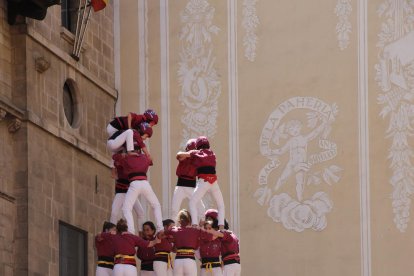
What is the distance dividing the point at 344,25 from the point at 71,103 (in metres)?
4.61

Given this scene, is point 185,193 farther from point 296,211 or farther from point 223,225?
point 296,211

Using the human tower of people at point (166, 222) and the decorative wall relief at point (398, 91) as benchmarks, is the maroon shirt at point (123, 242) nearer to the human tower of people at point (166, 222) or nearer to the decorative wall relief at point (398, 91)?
the human tower of people at point (166, 222)

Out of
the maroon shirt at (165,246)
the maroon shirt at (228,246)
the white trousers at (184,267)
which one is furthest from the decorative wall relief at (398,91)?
the maroon shirt at (165,246)

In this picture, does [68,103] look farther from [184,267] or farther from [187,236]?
[184,267]

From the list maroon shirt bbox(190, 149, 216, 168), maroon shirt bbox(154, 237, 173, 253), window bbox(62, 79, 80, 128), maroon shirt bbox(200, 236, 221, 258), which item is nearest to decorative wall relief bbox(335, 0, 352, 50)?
window bbox(62, 79, 80, 128)

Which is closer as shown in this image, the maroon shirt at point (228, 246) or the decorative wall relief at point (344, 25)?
the maroon shirt at point (228, 246)

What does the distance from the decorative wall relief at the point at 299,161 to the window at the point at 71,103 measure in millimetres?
3103

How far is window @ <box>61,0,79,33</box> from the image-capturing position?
33812mm

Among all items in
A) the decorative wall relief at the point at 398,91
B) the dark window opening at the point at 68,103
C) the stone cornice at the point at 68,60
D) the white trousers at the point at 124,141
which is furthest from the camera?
the decorative wall relief at the point at 398,91

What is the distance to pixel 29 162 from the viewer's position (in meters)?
31.3

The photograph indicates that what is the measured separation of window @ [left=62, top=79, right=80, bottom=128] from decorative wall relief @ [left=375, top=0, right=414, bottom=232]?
484 cm

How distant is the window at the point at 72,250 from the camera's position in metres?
32.5

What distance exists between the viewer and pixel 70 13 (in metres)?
34.0

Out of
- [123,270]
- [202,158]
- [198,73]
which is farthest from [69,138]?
[123,270]
